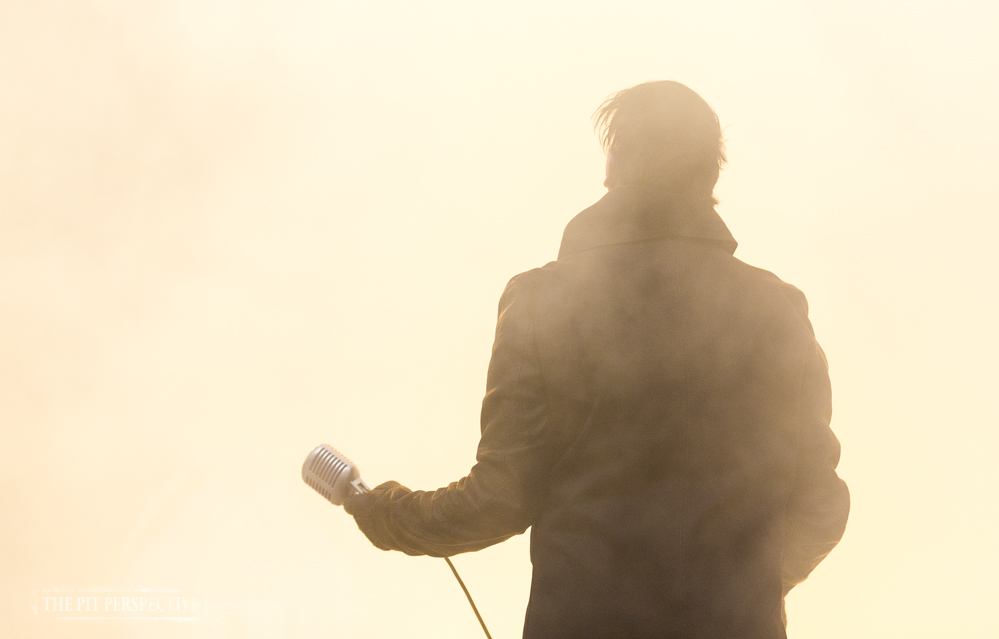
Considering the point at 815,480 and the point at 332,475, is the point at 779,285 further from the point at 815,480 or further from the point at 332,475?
the point at 332,475

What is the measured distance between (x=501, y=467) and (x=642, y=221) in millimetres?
284

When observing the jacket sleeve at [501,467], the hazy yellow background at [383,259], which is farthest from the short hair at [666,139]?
the hazy yellow background at [383,259]

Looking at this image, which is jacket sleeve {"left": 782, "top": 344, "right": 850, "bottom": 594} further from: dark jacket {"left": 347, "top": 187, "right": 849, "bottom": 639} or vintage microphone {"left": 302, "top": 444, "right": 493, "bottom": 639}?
vintage microphone {"left": 302, "top": 444, "right": 493, "bottom": 639}

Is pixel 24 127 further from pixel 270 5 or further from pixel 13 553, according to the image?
pixel 13 553

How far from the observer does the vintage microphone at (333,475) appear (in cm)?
92

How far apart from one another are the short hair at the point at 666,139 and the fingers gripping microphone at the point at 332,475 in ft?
1.51

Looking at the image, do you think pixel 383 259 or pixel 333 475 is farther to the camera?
pixel 383 259

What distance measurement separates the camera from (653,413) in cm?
75

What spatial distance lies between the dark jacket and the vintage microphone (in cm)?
17

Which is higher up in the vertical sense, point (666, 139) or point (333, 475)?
point (666, 139)

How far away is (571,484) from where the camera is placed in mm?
770

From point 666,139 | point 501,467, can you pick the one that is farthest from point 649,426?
point 666,139

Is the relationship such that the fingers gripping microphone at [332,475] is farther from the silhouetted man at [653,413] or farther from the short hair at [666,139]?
the short hair at [666,139]

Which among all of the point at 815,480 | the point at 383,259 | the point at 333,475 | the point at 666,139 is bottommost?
the point at 815,480
